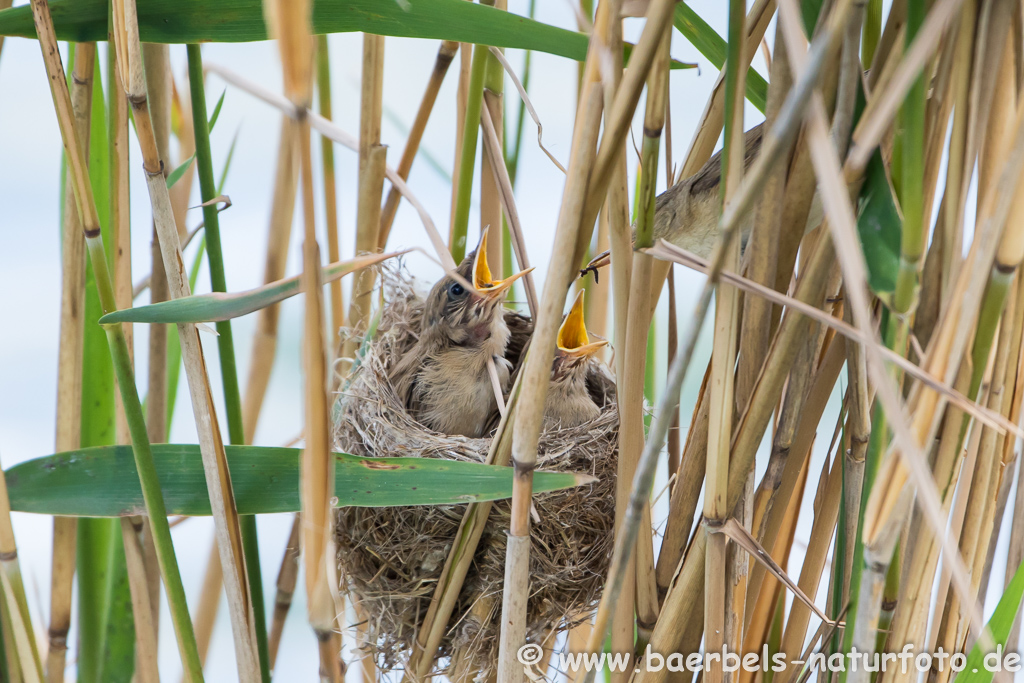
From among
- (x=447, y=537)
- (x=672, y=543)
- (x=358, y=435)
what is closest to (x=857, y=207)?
(x=672, y=543)

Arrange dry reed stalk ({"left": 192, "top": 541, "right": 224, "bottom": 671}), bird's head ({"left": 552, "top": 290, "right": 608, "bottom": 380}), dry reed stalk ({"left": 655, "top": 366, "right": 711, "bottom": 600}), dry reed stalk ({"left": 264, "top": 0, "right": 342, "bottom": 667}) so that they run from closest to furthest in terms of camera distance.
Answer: dry reed stalk ({"left": 264, "top": 0, "right": 342, "bottom": 667}) < dry reed stalk ({"left": 655, "top": 366, "right": 711, "bottom": 600}) < dry reed stalk ({"left": 192, "top": 541, "right": 224, "bottom": 671}) < bird's head ({"left": 552, "top": 290, "right": 608, "bottom": 380})

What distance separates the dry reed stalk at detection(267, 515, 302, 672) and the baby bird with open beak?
387 mm

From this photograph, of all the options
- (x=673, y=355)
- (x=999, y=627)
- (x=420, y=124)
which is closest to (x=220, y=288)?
(x=420, y=124)

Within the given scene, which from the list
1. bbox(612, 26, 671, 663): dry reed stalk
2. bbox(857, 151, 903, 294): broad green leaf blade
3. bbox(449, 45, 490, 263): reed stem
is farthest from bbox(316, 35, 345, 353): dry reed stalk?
bbox(857, 151, 903, 294): broad green leaf blade

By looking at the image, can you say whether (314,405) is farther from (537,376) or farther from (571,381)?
(571,381)

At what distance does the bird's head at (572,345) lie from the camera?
1.11m

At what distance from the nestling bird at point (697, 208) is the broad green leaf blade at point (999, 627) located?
0.95ft

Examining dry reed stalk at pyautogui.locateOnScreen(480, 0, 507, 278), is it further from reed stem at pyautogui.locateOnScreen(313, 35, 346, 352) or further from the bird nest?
the bird nest

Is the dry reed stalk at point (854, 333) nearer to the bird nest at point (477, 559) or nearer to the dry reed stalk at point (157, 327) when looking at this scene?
the bird nest at point (477, 559)

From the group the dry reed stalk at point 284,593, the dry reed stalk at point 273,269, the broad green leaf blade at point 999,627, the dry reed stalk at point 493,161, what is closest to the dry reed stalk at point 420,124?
the dry reed stalk at point 493,161

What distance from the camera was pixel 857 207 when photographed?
391 millimetres

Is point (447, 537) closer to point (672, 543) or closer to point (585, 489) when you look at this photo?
point (585, 489)

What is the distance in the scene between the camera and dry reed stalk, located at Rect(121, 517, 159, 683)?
0.65 meters

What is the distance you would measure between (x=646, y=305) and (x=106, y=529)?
2.00 ft
